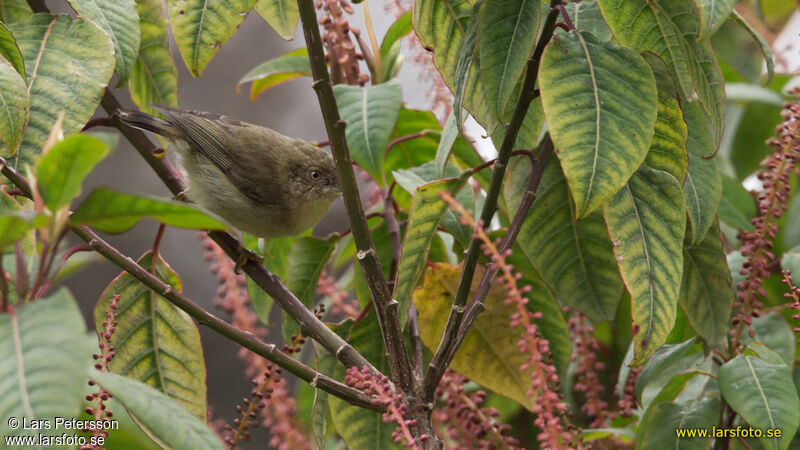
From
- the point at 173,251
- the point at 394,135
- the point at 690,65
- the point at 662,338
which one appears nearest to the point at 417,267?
the point at 662,338

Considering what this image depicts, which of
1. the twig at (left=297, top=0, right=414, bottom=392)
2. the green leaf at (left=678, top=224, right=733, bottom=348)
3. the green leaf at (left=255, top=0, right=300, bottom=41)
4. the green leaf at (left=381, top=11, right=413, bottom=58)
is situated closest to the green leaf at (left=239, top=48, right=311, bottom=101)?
the green leaf at (left=381, top=11, right=413, bottom=58)

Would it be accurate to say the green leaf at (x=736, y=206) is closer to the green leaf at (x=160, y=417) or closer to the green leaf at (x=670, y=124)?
the green leaf at (x=670, y=124)

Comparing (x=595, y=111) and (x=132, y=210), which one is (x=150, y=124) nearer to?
(x=132, y=210)

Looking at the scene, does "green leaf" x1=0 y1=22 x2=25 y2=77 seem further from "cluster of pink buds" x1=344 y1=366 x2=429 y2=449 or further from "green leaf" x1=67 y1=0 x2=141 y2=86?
"cluster of pink buds" x1=344 y1=366 x2=429 y2=449

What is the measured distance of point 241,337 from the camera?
3.59ft

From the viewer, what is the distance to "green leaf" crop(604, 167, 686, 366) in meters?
1.09

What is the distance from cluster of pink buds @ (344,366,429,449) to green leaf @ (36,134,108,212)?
1.47 feet

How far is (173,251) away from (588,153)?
320cm

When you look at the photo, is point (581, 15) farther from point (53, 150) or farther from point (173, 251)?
point (173, 251)

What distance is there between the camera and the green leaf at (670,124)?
1207 mm

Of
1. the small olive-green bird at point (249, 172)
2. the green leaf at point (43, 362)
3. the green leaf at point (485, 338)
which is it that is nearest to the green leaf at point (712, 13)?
the green leaf at point (485, 338)

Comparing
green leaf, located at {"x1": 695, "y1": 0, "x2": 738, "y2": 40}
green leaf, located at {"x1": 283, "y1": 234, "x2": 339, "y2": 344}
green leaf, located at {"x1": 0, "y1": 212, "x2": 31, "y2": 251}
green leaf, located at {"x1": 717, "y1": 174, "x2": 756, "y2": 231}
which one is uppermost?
green leaf, located at {"x1": 717, "y1": 174, "x2": 756, "y2": 231}

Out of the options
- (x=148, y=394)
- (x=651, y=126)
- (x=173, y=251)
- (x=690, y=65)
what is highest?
(x=173, y=251)

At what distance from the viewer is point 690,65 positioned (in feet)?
3.79
